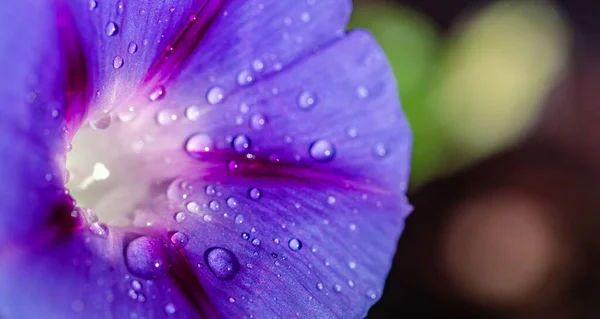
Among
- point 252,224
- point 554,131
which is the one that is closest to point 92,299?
point 252,224

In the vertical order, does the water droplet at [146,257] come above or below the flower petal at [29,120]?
below

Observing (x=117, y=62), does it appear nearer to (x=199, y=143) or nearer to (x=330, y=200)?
(x=199, y=143)

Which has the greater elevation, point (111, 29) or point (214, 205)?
point (111, 29)

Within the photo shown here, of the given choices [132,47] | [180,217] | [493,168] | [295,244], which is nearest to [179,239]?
[180,217]

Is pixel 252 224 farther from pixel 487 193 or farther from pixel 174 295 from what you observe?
pixel 487 193

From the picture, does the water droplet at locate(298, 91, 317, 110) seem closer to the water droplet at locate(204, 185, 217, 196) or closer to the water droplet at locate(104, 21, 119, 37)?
the water droplet at locate(204, 185, 217, 196)

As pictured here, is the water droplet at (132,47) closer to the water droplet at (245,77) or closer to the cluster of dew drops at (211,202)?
the cluster of dew drops at (211,202)

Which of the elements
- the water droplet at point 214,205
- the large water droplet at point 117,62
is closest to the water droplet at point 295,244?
the water droplet at point 214,205
